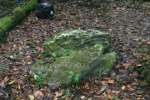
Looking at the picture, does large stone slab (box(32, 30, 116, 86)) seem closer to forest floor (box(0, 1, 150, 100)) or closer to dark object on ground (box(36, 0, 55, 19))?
forest floor (box(0, 1, 150, 100))

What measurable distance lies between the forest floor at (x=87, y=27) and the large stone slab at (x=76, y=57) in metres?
0.19

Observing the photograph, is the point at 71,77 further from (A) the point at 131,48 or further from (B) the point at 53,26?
(B) the point at 53,26

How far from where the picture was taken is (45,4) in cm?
988

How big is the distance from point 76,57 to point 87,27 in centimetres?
274

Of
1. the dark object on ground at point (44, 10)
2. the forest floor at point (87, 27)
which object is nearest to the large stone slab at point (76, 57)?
the forest floor at point (87, 27)

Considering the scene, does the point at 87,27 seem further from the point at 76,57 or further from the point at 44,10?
the point at 76,57

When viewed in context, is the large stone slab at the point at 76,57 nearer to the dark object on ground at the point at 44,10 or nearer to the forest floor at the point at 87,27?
the forest floor at the point at 87,27

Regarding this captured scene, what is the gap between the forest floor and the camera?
612 cm

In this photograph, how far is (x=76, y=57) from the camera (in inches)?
263

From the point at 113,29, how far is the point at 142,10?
2295 millimetres

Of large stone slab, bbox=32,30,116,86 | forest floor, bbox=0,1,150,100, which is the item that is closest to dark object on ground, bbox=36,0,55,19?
forest floor, bbox=0,1,150,100

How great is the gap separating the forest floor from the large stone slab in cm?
19

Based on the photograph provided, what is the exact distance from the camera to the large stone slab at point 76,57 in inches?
247

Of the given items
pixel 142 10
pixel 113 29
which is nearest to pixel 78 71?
pixel 113 29
